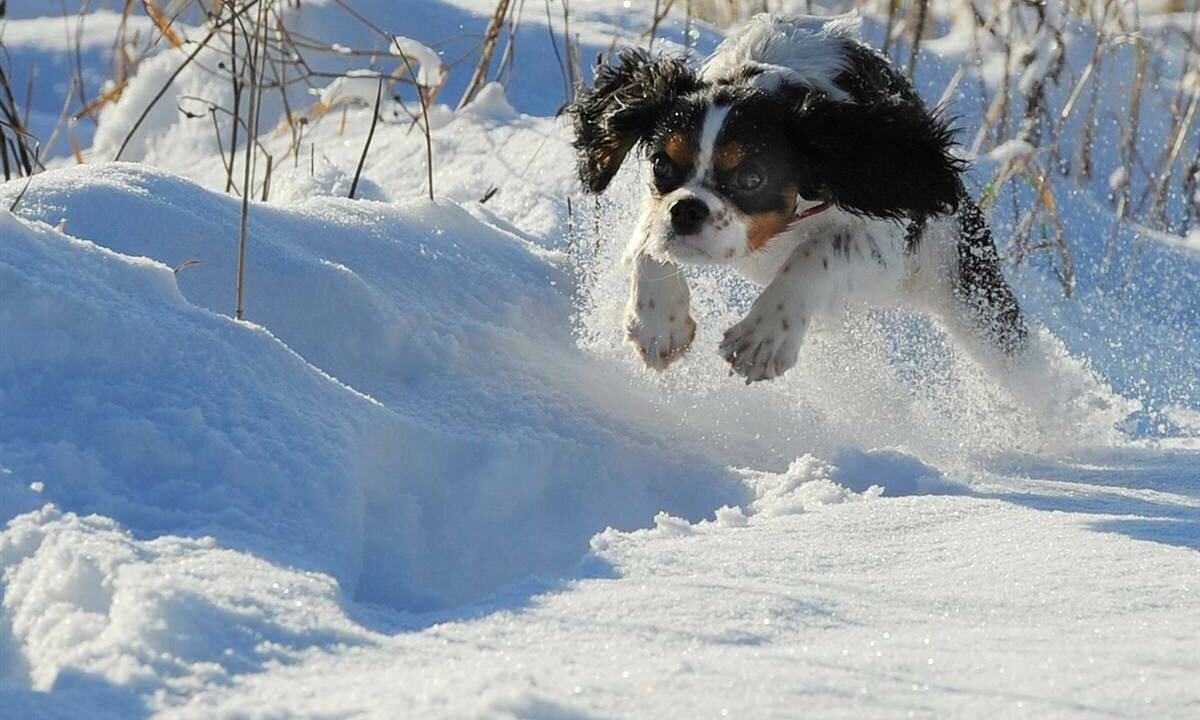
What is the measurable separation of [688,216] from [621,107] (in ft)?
1.72

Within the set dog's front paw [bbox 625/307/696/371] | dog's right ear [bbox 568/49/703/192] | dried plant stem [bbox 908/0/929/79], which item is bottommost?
dog's front paw [bbox 625/307/696/371]

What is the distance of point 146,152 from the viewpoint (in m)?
5.14

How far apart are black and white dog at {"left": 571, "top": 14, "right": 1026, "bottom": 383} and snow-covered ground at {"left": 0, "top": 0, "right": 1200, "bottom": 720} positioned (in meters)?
0.17

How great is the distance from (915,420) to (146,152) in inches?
115

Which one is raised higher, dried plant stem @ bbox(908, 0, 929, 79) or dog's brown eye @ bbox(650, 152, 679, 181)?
dried plant stem @ bbox(908, 0, 929, 79)

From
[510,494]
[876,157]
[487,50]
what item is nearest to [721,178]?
[876,157]

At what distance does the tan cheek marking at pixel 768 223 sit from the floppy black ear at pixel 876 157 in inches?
2.4

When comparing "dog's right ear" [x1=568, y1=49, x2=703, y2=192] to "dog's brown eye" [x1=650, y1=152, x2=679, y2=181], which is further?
"dog's right ear" [x1=568, y1=49, x2=703, y2=192]

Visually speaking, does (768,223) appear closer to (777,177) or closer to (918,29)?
(777,177)

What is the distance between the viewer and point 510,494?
236 cm

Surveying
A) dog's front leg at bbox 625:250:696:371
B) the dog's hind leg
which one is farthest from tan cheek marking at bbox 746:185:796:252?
the dog's hind leg

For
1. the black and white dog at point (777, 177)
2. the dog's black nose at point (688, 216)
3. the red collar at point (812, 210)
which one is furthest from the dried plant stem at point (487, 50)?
the dog's black nose at point (688, 216)

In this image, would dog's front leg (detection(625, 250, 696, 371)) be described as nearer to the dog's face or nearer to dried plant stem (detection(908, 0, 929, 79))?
the dog's face

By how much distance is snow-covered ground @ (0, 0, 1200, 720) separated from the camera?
140 centimetres
